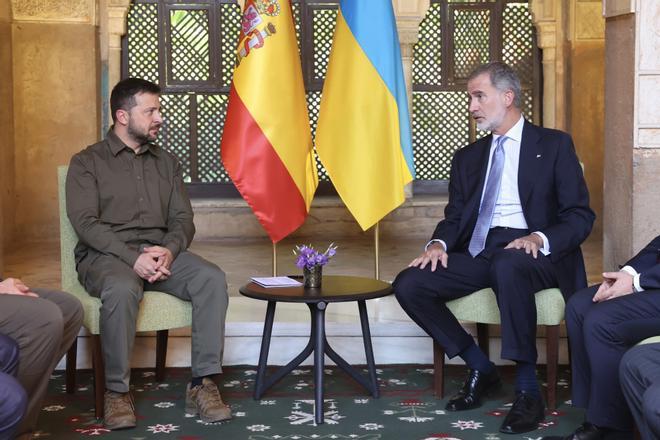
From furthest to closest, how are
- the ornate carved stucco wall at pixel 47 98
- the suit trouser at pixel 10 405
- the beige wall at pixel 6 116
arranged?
the ornate carved stucco wall at pixel 47 98, the beige wall at pixel 6 116, the suit trouser at pixel 10 405

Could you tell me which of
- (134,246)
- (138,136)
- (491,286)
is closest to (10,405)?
(134,246)

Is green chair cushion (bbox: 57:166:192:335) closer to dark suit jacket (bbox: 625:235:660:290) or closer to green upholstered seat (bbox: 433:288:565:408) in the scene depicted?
green upholstered seat (bbox: 433:288:565:408)

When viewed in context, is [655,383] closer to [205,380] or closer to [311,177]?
[205,380]

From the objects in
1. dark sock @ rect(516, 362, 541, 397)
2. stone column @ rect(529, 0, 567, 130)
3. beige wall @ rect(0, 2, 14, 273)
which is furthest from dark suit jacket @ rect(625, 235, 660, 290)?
beige wall @ rect(0, 2, 14, 273)

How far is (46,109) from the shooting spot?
28.6 feet

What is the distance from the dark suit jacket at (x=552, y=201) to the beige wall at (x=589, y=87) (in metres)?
4.10

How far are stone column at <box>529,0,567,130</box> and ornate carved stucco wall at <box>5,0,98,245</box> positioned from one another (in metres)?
3.61

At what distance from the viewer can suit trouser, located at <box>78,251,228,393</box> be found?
14.3 ft

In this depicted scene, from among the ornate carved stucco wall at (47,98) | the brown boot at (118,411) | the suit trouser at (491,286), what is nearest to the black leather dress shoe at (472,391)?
the suit trouser at (491,286)

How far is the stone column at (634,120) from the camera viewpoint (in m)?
5.02

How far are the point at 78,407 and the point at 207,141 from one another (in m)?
4.84

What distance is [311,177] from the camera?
556cm

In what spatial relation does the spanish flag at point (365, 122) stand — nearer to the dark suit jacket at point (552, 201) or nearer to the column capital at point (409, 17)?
the dark suit jacket at point (552, 201)

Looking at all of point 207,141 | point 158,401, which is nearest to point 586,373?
point 158,401
